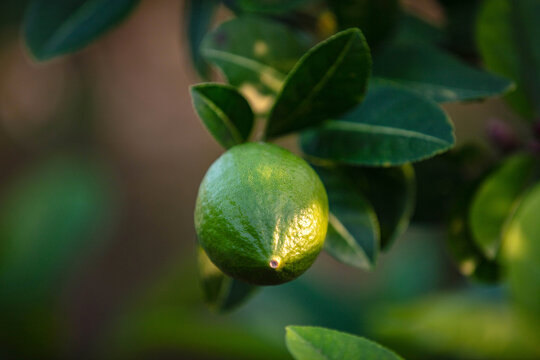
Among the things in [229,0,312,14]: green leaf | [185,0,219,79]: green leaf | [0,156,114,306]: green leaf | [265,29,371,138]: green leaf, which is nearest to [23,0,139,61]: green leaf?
[185,0,219,79]: green leaf

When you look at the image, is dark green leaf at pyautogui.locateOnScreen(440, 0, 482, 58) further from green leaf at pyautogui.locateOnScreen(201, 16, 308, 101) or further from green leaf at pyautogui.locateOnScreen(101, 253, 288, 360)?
green leaf at pyautogui.locateOnScreen(101, 253, 288, 360)

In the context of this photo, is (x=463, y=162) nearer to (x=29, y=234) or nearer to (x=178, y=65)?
(x=29, y=234)

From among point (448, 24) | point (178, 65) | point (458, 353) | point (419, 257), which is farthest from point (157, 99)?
point (448, 24)

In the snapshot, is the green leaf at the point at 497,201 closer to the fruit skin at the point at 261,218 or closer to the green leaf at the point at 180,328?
the fruit skin at the point at 261,218

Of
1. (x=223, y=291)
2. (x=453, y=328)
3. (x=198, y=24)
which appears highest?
(x=198, y=24)

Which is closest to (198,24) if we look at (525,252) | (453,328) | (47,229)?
(525,252)

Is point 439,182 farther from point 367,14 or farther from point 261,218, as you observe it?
point 261,218
